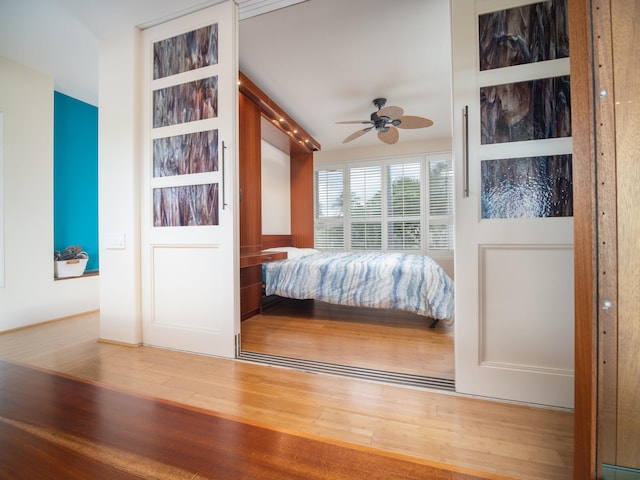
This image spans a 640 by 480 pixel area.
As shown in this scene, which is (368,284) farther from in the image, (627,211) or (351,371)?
(627,211)

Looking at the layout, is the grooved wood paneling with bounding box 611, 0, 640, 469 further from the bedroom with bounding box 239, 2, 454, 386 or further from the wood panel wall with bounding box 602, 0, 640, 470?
the bedroom with bounding box 239, 2, 454, 386

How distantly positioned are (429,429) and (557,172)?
1.45m

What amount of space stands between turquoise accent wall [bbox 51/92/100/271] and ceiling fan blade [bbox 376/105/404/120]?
12.6 ft

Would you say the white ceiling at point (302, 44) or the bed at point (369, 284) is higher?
the white ceiling at point (302, 44)

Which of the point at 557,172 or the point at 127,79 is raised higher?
the point at 127,79

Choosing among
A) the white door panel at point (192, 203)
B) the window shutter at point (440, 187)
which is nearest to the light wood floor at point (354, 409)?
the white door panel at point (192, 203)

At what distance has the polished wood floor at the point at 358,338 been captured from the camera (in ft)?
6.35

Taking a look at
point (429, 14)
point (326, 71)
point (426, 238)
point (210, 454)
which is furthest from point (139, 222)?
point (426, 238)

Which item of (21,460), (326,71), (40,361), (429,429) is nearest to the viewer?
(21,460)

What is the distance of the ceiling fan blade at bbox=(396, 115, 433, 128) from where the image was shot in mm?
3211

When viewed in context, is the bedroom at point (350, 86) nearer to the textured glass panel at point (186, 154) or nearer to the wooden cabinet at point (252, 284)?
the wooden cabinet at point (252, 284)

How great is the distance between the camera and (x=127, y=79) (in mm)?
2242

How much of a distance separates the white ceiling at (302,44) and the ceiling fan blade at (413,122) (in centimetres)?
41

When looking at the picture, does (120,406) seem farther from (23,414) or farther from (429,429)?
(429,429)
